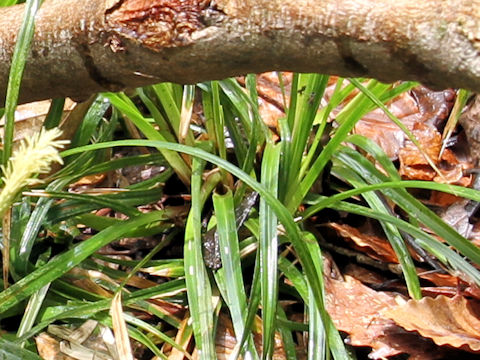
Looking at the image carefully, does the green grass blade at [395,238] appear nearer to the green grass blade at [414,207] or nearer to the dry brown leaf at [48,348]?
the green grass blade at [414,207]

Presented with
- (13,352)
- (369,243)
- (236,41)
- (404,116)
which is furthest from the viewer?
(404,116)

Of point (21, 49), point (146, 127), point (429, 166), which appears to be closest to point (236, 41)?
point (21, 49)

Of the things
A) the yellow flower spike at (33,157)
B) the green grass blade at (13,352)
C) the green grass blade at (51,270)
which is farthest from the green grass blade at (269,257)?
the yellow flower spike at (33,157)

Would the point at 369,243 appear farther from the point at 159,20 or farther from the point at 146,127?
the point at 159,20

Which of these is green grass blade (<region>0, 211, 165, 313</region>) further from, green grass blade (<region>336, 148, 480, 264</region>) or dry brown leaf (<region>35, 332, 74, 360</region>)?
green grass blade (<region>336, 148, 480, 264</region>)

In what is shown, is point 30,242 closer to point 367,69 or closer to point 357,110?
point 357,110
